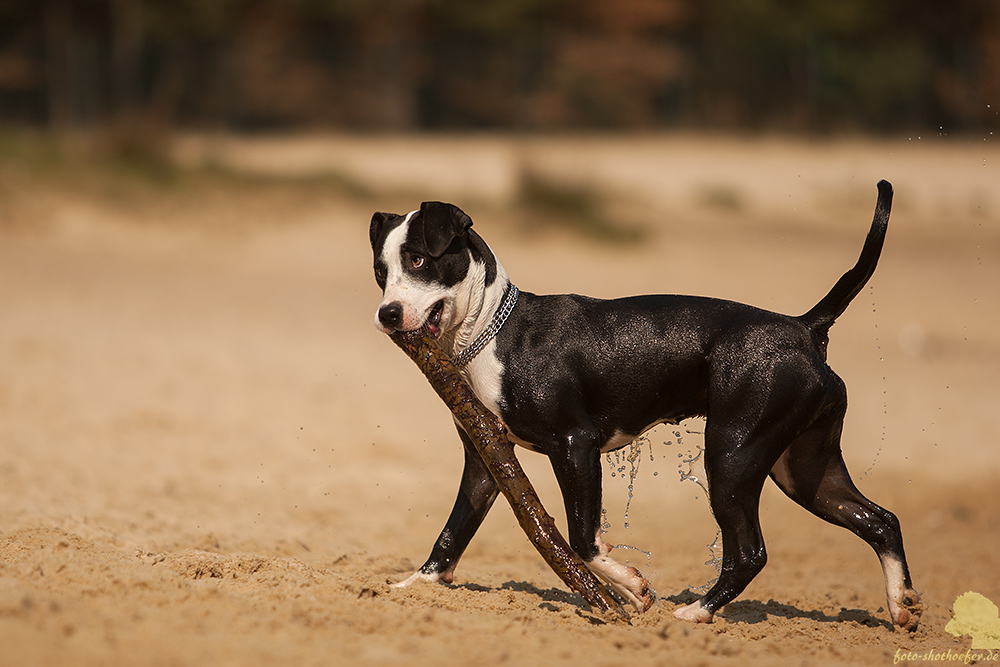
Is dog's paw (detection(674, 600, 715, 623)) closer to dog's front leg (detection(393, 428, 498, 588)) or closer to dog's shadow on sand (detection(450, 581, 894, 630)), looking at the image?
dog's shadow on sand (detection(450, 581, 894, 630))

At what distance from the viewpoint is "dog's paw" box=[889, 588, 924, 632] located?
4984 millimetres

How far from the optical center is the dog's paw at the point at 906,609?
4.98 meters

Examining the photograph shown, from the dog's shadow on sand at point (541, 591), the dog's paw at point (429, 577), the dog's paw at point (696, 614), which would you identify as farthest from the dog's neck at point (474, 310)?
the dog's paw at point (696, 614)

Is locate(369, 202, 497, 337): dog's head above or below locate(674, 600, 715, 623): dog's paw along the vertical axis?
above

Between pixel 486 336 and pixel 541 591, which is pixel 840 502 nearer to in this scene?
pixel 541 591

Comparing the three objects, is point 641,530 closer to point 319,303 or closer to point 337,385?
point 337,385

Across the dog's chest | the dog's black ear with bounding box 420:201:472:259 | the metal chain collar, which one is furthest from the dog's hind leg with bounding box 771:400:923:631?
the dog's black ear with bounding box 420:201:472:259

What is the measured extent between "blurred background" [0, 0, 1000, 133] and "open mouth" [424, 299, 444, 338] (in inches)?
997

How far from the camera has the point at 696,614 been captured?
482 cm

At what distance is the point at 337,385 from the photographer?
33.8ft

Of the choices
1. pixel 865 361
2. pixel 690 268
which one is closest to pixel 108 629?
pixel 865 361

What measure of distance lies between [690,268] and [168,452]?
30.0ft

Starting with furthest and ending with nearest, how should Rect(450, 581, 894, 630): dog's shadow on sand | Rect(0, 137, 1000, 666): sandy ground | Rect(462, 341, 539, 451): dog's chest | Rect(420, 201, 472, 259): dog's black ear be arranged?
1. Rect(450, 581, 894, 630): dog's shadow on sand
2. Rect(462, 341, 539, 451): dog's chest
3. Rect(420, 201, 472, 259): dog's black ear
4. Rect(0, 137, 1000, 666): sandy ground

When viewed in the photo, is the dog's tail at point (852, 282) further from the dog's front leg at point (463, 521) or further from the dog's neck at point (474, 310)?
the dog's front leg at point (463, 521)
